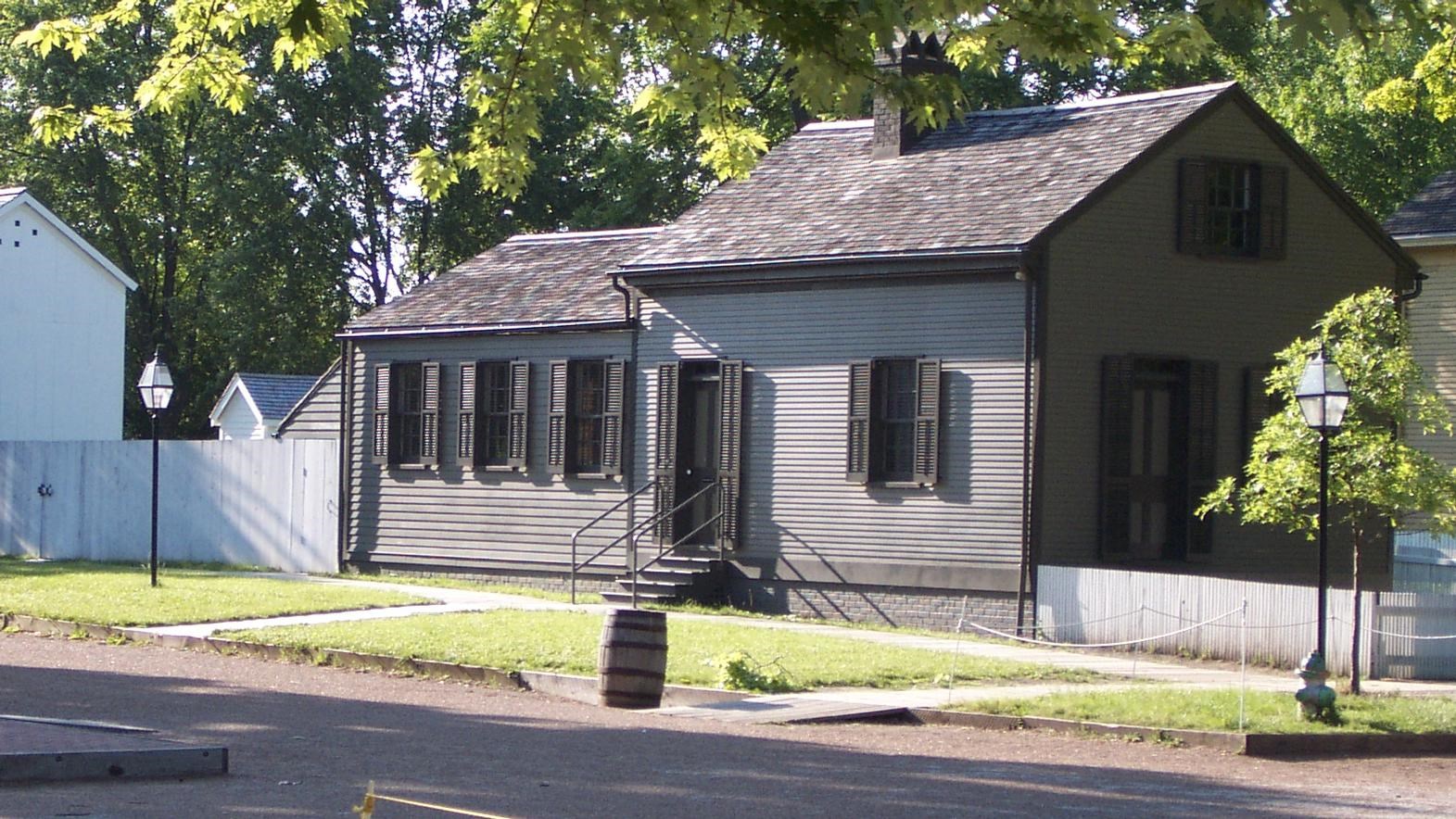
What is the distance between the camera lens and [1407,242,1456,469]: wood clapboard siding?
31.5m

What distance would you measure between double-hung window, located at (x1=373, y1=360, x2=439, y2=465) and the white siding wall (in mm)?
17539

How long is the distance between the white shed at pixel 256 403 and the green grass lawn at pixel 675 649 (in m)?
27.1

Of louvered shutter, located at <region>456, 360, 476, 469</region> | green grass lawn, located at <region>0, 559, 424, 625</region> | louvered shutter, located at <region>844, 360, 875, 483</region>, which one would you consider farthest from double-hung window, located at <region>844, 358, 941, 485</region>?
louvered shutter, located at <region>456, 360, 476, 469</region>

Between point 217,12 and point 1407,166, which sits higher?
point 1407,166

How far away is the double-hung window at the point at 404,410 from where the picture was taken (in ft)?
97.7

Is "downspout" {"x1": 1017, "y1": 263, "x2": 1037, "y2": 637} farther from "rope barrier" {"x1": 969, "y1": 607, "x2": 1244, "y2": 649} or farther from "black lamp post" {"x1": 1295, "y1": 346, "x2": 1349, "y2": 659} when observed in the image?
"black lamp post" {"x1": 1295, "y1": 346, "x2": 1349, "y2": 659}

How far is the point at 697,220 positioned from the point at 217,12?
1405cm

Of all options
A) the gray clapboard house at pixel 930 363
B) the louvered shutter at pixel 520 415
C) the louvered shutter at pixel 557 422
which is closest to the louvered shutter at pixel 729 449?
the gray clapboard house at pixel 930 363

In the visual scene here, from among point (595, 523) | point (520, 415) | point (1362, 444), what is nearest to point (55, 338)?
point (520, 415)

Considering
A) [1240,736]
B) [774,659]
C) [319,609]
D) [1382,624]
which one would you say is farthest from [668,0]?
[319,609]

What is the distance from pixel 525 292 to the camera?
97.6 feet

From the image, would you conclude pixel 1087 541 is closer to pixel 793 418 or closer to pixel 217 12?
pixel 793 418

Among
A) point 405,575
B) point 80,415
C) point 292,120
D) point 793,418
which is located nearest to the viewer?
point 793,418

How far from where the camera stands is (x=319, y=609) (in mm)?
23250
